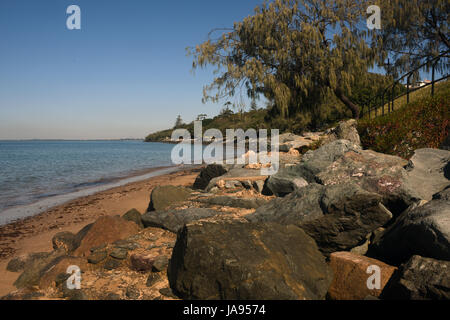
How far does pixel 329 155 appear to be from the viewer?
714 cm

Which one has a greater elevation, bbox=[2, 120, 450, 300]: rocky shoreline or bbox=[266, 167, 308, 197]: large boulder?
bbox=[266, 167, 308, 197]: large boulder

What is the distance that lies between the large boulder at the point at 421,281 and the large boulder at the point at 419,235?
18 cm

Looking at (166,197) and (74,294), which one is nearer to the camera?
(74,294)

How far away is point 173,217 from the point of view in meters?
5.33

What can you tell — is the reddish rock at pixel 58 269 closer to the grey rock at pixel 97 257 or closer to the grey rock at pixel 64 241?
the grey rock at pixel 97 257

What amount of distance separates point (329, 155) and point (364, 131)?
3497 millimetres

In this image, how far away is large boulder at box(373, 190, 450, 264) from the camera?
119 inches

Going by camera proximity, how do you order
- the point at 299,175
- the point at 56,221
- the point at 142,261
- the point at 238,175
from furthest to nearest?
the point at 56,221 < the point at 238,175 < the point at 299,175 < the point at 142,261

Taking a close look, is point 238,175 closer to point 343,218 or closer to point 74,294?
point 343,218

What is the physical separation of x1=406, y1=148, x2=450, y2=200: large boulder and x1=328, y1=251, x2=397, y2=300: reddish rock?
5.83ft

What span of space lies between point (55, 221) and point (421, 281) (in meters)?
9.59

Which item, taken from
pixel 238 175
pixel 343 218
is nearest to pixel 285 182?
pixel 343 218

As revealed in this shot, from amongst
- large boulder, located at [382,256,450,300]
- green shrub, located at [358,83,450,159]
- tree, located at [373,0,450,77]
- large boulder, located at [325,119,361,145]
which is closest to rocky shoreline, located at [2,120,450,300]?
large boulder, located at [382,256,450,300]

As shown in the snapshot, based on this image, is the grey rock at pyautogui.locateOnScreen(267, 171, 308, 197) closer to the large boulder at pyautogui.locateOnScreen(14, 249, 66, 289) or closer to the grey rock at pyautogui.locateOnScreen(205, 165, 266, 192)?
the grey rock at pyautogui.locateOnScreen(205, 165, 266, 192)
